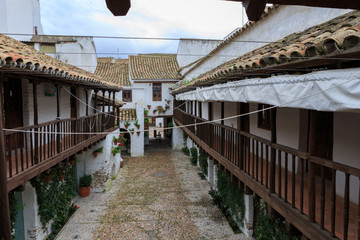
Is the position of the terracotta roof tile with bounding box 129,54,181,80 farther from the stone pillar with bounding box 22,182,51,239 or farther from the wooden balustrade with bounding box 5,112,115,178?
the stone pillar with bounding box 22,182,51,239

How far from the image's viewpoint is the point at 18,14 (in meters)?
14.5

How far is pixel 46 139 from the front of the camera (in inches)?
339

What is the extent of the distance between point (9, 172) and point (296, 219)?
5249 mm

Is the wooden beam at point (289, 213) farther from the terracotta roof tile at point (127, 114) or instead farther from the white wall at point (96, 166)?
the terracotta roof tile at point (127, 114)

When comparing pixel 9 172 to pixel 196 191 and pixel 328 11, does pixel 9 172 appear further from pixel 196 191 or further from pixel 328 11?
pixel 196 191

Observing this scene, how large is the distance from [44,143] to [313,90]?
5.76 metres

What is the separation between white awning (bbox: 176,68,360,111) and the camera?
2.29m

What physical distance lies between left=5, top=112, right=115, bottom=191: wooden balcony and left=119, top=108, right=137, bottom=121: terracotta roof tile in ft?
22.6

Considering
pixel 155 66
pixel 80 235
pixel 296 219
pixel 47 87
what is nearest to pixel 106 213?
pixel 80 235

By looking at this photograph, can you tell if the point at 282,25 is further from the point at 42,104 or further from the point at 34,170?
the point at 42,104

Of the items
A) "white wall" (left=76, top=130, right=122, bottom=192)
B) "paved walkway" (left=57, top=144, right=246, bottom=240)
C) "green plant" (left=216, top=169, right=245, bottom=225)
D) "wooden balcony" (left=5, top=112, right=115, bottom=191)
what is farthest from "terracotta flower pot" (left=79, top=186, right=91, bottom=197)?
"green plant" (left=216, top=169, right=245, bottom=225)

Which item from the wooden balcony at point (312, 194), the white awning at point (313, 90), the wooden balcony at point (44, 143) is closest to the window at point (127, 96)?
the wooden balcony at point (44, 143)

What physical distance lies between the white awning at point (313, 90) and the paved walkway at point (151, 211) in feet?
20.7

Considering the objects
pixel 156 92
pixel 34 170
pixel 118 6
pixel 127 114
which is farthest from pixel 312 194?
pixel 156 92
